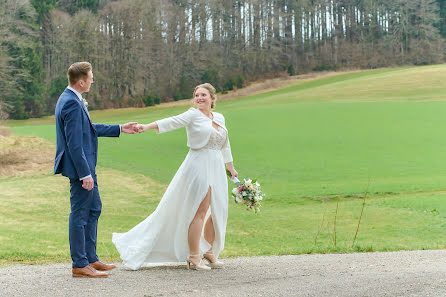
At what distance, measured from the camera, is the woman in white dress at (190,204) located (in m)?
6.91

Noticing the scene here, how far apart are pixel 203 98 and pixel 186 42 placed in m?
64.0

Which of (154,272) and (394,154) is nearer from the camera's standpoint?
(154,272)

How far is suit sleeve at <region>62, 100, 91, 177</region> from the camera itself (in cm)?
609

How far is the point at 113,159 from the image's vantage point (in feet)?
84.0

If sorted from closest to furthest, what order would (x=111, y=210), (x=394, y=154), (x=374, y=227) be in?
1. (x=374, y=227)
2. (x=111, y=210)
3. (x=394, y=154)

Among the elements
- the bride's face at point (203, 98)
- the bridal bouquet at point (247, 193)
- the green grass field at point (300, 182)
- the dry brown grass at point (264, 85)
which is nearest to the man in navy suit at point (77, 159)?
the bride's face at point (203, 98)

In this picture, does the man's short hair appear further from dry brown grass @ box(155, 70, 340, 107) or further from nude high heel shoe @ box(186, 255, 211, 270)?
dry brown grass @ box(155, 70, 340, 107)

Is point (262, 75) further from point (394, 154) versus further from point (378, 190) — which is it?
point (378, 190)

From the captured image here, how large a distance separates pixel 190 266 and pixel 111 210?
1009 cm

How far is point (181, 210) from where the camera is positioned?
6996 millimetres

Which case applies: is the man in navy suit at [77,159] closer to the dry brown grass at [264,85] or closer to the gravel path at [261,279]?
the gravel path at [261,279]

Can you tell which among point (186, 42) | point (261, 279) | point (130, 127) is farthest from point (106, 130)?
point (186, 42)

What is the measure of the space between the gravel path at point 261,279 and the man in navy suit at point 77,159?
1.00ft

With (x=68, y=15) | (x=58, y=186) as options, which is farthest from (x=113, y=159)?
(x=68, y=15)
